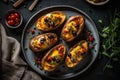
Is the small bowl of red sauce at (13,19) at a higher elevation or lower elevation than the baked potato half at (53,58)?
higher

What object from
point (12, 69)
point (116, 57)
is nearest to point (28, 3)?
point (12, 69)

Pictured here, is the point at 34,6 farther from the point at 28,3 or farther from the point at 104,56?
the point at 104,56

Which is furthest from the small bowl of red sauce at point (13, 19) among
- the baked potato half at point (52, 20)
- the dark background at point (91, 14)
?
the baked potato half at point (52, 20)

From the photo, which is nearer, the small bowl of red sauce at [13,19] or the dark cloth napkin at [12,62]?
the dark cloth napkin at [12,62]

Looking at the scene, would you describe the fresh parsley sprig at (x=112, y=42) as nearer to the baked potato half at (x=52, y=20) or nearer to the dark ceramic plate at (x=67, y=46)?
the dark ceramic plate at (x=67, y=46)

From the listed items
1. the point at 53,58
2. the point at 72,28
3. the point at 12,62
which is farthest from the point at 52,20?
the point at 12,62

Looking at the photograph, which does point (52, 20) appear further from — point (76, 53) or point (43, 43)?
point (76, 53)
